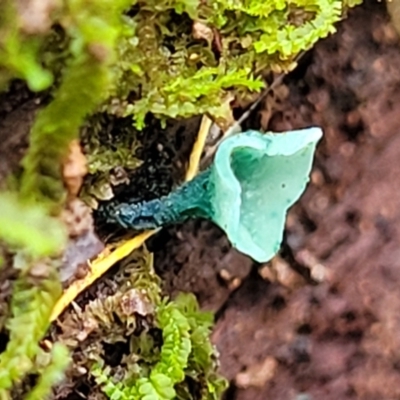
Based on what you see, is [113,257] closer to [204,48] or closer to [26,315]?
[26,315]

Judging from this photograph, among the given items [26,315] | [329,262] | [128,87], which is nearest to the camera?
[26,315]

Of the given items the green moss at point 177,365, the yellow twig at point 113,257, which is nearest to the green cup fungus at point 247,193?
the yellow twig at point 113,257

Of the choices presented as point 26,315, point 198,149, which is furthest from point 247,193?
point 26,315

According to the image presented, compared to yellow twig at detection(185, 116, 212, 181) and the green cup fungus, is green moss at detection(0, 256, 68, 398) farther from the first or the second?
yellow twig at detection(185, 116, 212, 181)

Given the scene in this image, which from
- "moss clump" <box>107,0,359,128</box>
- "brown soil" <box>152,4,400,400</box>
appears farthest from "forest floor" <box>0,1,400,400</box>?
"moss clump" <box>107,0,359,128</box>

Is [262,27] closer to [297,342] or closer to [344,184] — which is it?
[344,184]

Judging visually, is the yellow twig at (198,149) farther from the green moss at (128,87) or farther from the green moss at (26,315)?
the green moss at (26,315)

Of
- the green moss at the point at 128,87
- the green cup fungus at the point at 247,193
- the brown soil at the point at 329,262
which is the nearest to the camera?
the green moss at the point at 128,87
